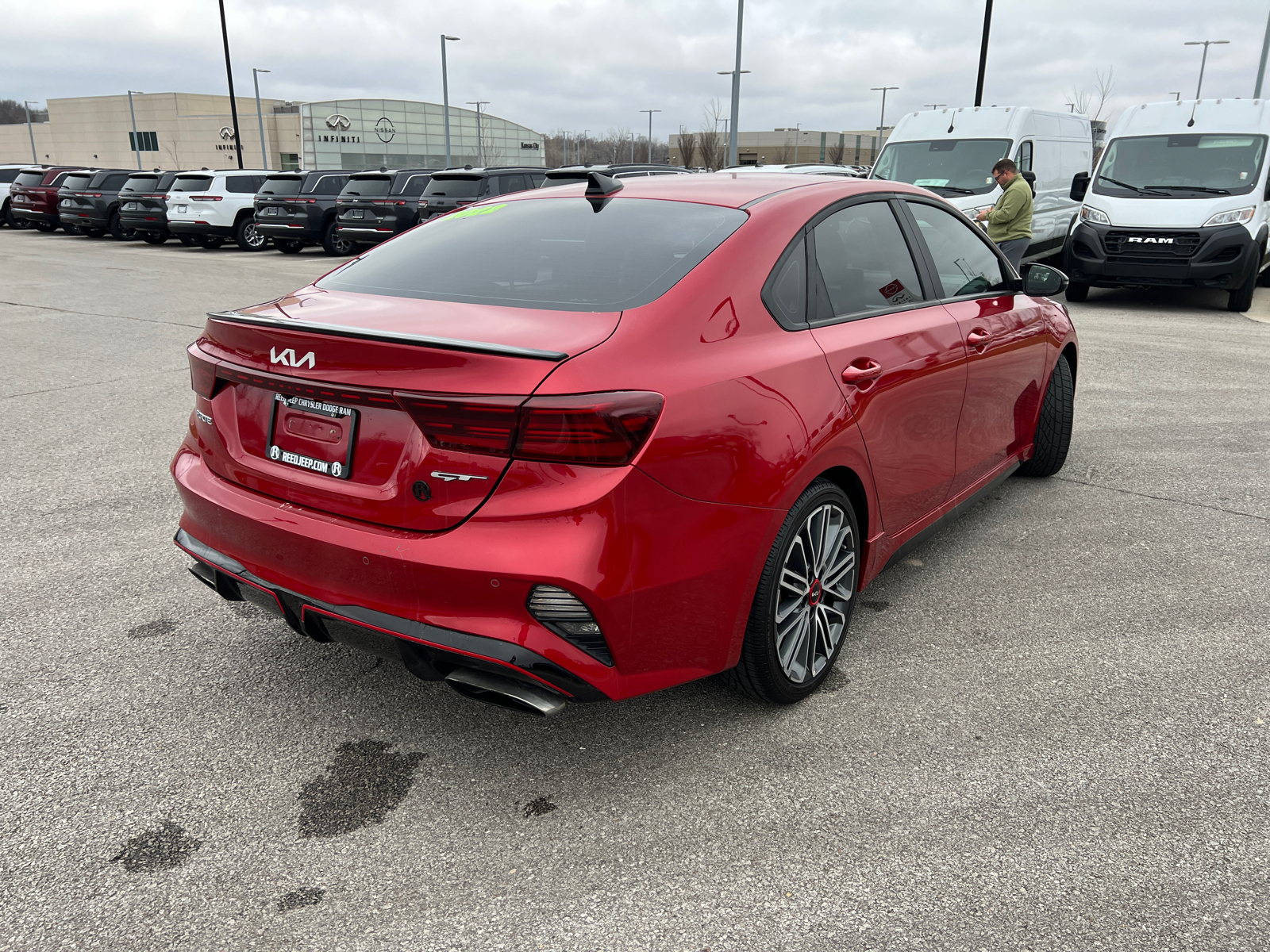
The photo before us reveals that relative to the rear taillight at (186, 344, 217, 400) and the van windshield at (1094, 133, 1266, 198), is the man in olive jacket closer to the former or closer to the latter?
the van windshield at (1094, 133, 1266, 198)

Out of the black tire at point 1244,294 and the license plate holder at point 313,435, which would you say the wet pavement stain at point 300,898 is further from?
the black tire at point 1244,294

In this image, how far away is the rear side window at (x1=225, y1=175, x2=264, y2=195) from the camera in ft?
73.9

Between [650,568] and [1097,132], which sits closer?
[650,568]

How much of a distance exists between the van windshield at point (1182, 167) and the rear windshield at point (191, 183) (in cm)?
1912

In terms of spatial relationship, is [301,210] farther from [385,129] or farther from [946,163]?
[385,129]

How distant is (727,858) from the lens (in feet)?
7.85

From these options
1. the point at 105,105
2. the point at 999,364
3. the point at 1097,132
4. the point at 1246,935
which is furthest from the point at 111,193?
the point at 105,105

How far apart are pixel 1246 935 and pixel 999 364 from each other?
2.49 m

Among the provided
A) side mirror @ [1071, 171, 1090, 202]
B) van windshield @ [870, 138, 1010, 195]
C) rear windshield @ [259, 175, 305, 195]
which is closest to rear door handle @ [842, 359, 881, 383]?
van windshield @ [870, 138, 1010, 195]

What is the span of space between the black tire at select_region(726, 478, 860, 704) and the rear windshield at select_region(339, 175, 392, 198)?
17800 mm

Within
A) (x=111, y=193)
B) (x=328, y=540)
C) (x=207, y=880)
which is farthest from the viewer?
(x=111, y=193)

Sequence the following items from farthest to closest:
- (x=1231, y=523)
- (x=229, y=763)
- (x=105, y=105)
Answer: (x=105, y=105), (x=1231, y=523), (x=229, y=763)

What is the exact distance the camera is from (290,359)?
99.1 inches

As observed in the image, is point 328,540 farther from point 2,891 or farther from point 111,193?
point 111,193
